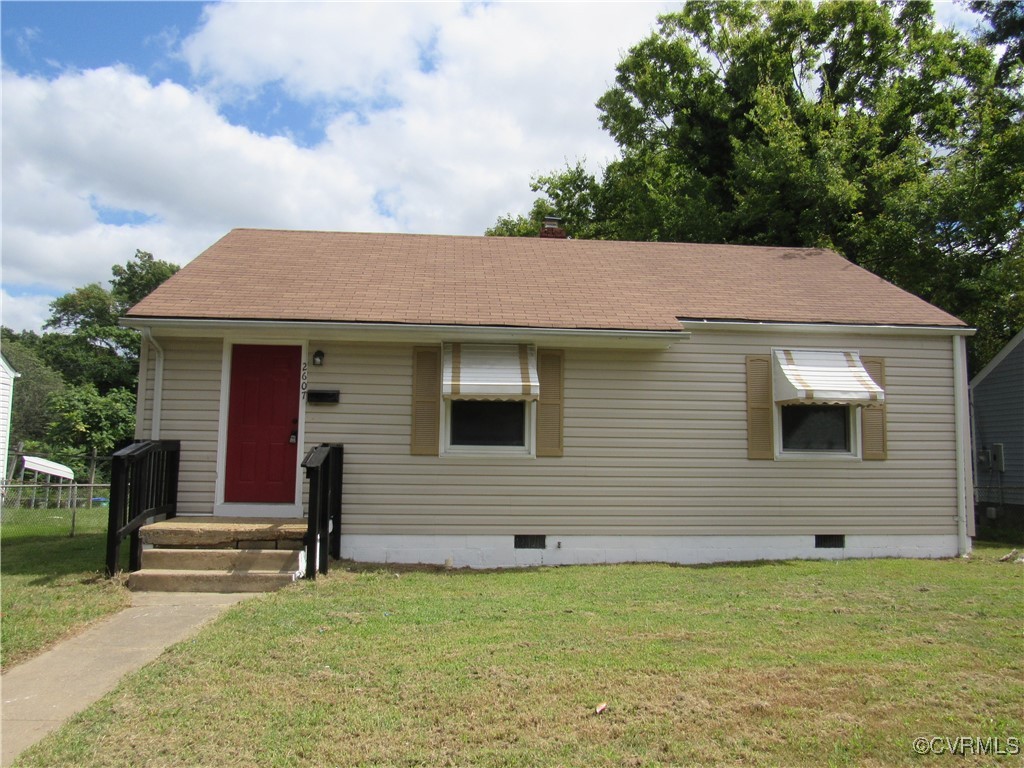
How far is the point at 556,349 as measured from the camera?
8461 mm

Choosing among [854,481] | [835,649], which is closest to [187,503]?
[835,649]

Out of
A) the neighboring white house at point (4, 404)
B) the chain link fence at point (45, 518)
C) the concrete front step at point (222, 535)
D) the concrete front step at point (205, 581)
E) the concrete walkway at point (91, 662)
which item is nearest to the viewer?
the concrete walkway at point (91, 662)

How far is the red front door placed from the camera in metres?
8.09

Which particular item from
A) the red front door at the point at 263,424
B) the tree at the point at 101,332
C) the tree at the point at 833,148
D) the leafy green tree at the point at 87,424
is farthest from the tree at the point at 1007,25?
the tree at the point at 101,332

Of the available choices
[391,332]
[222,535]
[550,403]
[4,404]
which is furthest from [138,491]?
[4,404]

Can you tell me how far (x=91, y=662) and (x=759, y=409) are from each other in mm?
7360

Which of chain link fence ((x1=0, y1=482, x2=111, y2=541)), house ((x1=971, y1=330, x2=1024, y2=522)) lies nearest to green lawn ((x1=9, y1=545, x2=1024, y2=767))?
chain link fence ((x1=0, y1=482, x2=111, y2=541))

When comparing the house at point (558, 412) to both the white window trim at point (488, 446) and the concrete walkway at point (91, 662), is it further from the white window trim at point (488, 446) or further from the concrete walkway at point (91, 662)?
the concrete walkway at point (91, 662)

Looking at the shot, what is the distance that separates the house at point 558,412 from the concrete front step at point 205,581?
1.47m

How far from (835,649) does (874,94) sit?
20.6 metres

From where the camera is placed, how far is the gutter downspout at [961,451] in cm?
898

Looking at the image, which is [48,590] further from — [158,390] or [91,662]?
[158,390]

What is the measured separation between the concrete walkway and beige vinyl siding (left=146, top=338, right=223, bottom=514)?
173 cm

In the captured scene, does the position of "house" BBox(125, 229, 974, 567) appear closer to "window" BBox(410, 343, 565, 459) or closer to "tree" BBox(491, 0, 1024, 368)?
"window" BBox(410, 343, 565, 459)
